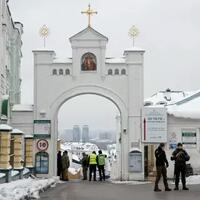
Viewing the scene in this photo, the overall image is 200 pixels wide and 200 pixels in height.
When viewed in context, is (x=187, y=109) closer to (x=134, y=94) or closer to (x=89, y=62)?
(x=134, y=94)

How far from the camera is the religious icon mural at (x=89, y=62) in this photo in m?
32.2

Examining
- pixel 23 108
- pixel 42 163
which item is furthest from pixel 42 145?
pixel 23 108

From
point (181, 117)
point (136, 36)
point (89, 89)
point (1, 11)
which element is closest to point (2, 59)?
point (1, 11)

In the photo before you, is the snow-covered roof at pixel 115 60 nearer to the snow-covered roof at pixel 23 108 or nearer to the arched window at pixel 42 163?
the snow-covered roof at pixel 23 108

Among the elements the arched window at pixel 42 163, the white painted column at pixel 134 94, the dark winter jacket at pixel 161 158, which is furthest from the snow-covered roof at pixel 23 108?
the dark winter jacket at pixel 161 158

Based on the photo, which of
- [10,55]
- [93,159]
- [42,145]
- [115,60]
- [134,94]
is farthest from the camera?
[10,55]

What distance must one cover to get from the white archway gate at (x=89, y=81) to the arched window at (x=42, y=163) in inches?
11.4

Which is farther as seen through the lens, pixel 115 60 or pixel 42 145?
pixel 115 60

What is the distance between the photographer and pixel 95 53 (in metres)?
32.2

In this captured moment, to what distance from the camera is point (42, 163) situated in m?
31.5

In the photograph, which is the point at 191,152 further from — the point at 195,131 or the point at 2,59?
the point at 2,59

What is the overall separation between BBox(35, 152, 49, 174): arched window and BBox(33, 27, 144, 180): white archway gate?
0.95ft

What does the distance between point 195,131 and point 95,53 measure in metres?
7.34

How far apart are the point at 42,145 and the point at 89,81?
459 cm
